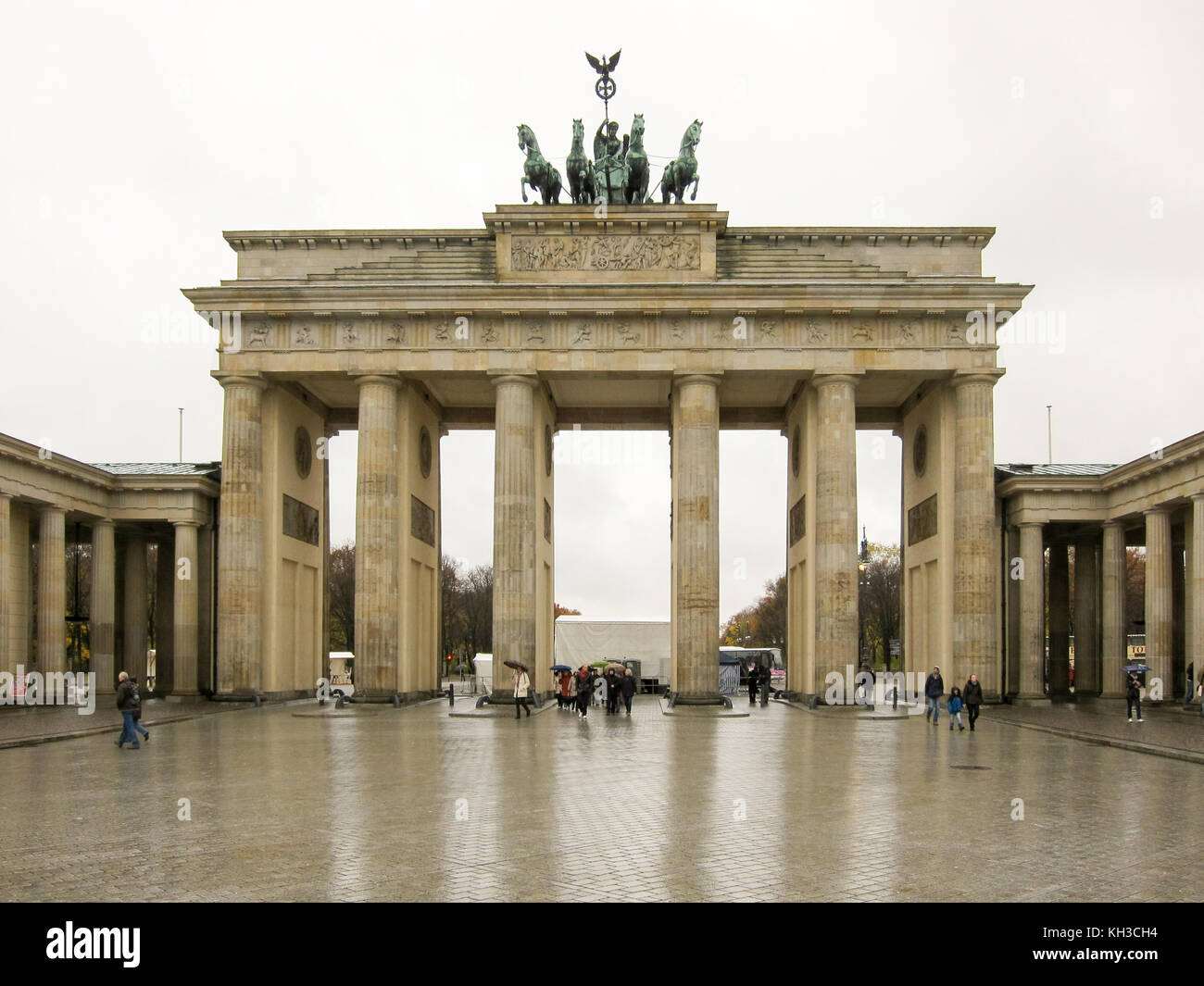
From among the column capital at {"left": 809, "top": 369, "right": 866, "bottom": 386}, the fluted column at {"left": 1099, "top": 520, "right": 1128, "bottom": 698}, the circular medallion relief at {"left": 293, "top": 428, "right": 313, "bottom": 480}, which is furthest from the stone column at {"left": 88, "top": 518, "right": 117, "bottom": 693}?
the fluted column at {"left": 1099, "top": 520, "right": 1128, "bottom": 698}

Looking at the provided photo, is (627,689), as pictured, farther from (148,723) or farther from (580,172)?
(580,172)

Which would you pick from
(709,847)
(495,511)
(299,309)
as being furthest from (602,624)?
(709,847)

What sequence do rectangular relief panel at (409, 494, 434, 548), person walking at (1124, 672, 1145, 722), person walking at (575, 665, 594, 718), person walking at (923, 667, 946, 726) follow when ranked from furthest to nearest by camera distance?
rectangular relief panel at (409, 494, 434, 548) < person walking at (575, 665, 594, 718) < person walking at (923, 667, 946, 726) < person walking at (1124, 672, 1145, 722)

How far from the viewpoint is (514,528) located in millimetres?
42094

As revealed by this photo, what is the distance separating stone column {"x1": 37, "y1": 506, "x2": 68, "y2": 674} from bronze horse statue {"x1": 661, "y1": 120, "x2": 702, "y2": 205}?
83.0 feet

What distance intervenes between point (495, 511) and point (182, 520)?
43.9 feet

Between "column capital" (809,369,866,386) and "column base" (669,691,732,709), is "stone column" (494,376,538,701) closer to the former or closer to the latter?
"column base" (669,691,732,709)

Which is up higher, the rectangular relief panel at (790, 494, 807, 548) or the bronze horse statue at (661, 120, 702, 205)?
the bronze horse statue at (661, 120, 702, 205)

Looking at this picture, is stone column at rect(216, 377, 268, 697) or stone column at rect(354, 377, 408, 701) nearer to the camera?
stone column at rect(354, 377, 408, 701)

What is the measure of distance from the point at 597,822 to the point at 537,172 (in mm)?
34062

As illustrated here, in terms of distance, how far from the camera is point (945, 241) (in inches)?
1742

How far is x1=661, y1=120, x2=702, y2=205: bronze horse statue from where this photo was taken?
145 ft

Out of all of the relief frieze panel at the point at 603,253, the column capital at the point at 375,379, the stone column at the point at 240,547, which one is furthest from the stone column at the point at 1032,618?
the stone column at the point at 240,547
